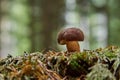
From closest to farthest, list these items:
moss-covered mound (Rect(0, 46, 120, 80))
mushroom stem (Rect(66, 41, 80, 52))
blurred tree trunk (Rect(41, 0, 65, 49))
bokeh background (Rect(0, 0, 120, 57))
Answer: moss-covered mound (Rect(0, 46, 120, 80)), mushroom stem (Rect(66, 41, 80, 52)), blurred tree trunk (Rect(41, 0, 65, 49)), bokeh background (Rect(0, 0, 120, 57))

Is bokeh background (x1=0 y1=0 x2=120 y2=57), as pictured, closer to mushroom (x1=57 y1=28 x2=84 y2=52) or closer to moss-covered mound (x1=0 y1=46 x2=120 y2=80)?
mushroom (x1=57 y1=28 x2=84 y2=52)

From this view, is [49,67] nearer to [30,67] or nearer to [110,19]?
[30,67]

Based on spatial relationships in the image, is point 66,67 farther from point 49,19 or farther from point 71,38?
point 49,19

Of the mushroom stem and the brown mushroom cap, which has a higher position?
the brown mushroom cap

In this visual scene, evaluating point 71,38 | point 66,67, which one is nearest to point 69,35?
point 71,38

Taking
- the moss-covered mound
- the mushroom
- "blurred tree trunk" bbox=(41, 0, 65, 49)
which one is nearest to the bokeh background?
"blurred tree trunk" bbox=(41, 0, 65, 49)

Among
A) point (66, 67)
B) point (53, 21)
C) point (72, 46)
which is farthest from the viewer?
point (53, 21)

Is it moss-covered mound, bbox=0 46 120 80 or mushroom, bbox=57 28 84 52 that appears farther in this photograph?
mushroom, bbox=57 28 84 52

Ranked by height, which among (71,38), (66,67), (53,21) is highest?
(53,21)
